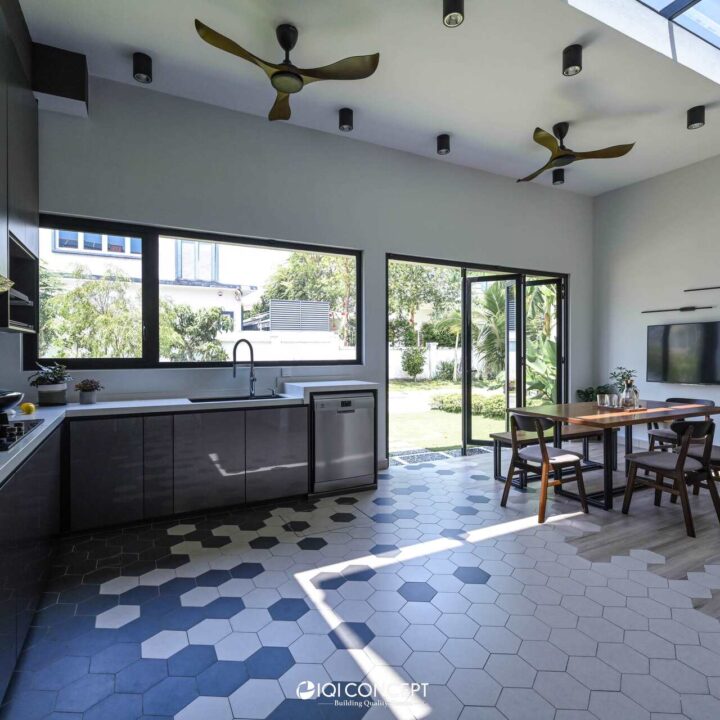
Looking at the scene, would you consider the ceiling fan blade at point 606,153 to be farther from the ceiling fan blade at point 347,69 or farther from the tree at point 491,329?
the ceiling fan blade at point 347,69

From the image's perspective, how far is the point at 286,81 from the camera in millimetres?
2869

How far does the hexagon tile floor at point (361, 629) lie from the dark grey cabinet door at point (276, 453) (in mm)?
438

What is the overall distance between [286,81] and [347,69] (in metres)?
0.41

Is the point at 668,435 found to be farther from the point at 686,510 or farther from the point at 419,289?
the point at 419,289

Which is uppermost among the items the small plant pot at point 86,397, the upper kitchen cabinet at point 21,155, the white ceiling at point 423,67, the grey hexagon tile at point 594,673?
the white ceiling at point 423,67

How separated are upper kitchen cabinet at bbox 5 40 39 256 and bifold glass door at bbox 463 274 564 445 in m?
4.29

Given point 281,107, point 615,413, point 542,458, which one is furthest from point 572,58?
point 542,458

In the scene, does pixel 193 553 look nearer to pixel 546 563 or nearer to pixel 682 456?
pixel 546 563

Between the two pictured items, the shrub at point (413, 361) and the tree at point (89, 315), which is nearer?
the tree at point (89, 315)

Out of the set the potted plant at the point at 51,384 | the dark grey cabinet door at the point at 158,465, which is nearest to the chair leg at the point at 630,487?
the dark grey cabinet door at the point at 158,465

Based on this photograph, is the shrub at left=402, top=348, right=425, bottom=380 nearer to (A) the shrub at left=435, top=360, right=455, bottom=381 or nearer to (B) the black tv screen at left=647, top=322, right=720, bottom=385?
(A) the shrub at left=435, top=360, right=455, bottom=381

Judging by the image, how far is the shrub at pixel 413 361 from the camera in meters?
10.3

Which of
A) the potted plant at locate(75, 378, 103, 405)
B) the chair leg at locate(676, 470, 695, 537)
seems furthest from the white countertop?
the chair leg at locate(676, 470, 695, 537)

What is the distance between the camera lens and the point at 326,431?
3.86 m
